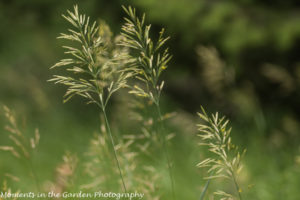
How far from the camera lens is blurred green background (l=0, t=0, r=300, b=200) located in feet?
13.9

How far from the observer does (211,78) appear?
4035 millimetres

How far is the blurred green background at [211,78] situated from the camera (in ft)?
13.9

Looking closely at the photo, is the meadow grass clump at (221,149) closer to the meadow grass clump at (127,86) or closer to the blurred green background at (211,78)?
the meadow grass clump at (127,86)

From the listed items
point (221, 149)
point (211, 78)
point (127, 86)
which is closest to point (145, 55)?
point (127, 86)

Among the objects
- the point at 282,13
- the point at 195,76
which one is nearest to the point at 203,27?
the point at 282,13

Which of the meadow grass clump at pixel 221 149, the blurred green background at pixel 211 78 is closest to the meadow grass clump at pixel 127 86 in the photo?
the meadow grass clump at pixel 221 149

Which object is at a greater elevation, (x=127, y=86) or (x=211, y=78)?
(x=127, y=86)

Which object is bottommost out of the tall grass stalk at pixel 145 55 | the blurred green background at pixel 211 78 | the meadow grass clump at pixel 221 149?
the blurred green background at pixel 211 78

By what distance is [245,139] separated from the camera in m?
4.93

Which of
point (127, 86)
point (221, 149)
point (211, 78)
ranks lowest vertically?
point (211, 78)

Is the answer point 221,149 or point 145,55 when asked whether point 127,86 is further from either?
point 221,149

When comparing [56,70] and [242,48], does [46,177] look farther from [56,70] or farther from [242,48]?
[56,70]

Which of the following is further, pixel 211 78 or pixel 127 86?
pixel 211 78

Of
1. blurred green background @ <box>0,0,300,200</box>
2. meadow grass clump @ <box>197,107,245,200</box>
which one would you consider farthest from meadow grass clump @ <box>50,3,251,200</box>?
blurred green background @ <box>0,0,300,200</box>
